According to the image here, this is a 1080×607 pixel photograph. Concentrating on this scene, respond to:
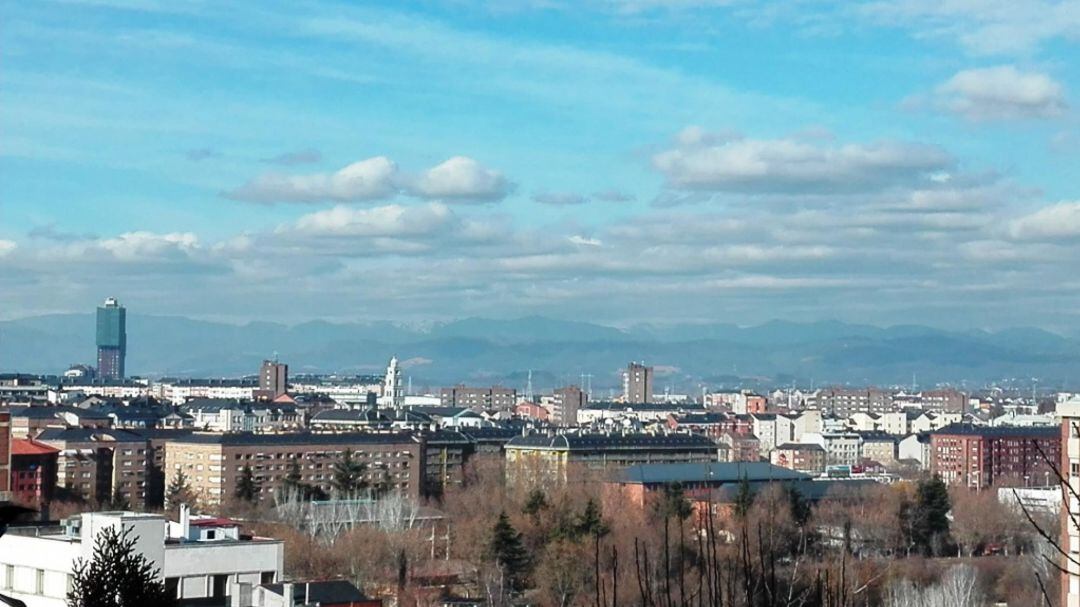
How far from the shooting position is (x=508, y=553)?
28922mm

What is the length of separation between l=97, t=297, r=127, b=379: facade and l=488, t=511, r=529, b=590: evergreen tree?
13989 cm

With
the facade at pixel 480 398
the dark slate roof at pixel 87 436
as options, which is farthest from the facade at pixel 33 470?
the facade at pixel 480 398

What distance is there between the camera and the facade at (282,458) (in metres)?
47.8

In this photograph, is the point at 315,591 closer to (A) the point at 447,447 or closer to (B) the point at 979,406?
(A) the point at 447,447

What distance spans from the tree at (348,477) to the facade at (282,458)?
1.74 feet

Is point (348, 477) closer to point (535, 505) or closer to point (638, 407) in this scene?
point (535, 505)

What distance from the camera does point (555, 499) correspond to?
36719 mm

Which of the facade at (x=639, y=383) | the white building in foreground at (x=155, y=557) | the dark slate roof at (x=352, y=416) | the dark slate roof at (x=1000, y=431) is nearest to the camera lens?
the white building in foreground at (x=155, y=557)

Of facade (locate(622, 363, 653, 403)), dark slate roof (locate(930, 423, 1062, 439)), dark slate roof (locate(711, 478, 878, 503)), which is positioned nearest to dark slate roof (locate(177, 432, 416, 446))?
dark slate roof (locate(711, 478, 878, 503))

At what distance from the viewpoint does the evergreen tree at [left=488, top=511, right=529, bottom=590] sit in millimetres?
28766

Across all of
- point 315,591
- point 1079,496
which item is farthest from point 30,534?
point 1079,496

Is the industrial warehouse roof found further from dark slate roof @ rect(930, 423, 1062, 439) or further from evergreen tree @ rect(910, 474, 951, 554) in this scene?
evergreen tree @ rect(910, 474, 951, 554)

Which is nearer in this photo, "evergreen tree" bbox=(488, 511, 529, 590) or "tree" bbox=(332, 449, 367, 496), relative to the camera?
"evergreen tree" bbox=(488, 511, 529, 590)

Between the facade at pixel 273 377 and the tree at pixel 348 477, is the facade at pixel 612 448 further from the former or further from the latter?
the facade at pixel 273 377
